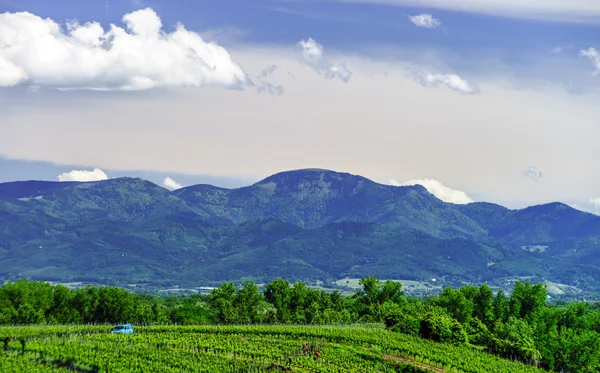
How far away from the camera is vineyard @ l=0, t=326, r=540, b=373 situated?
73.4 metres

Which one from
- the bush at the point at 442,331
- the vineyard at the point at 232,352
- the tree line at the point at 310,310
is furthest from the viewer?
the tree line at the point at 310,310

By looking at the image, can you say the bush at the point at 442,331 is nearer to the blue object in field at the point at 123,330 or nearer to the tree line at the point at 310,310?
the tree line at the point at 310,310

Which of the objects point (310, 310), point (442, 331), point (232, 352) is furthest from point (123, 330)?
point (310, 310)

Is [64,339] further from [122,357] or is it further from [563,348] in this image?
[563,348]

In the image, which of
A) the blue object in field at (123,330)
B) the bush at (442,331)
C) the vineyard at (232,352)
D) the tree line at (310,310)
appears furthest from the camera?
the tree line at (310,310)

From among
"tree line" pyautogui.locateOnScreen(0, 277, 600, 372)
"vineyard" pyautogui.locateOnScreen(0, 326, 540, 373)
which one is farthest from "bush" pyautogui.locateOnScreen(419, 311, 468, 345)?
"tree line" pyautogui.locateOnScreen(0, 277, 600, 372)

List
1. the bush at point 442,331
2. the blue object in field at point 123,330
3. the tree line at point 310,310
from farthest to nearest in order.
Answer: the tree line at point 310,310 < the bush at point 442,331 < the blue object in field at point 123,330

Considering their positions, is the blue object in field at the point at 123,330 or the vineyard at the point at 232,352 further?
the blue object in field at the point at 123,330

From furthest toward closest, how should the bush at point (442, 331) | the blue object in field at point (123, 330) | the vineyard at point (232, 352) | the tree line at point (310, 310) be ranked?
the tree line at point (310, 310) < the bush at point (442, 331) < the blue object in field at point (123, 330) < the vineyard at point (232, 352)

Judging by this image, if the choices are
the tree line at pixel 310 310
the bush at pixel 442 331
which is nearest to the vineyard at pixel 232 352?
the bush at pixel 442 331

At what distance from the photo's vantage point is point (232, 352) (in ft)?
270

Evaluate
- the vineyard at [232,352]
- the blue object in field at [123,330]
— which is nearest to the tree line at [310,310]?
the vineyard at [232,352]

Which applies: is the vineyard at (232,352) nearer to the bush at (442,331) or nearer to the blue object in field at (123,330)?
the blue object in field at (123,330)

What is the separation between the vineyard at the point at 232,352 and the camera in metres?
73.4
